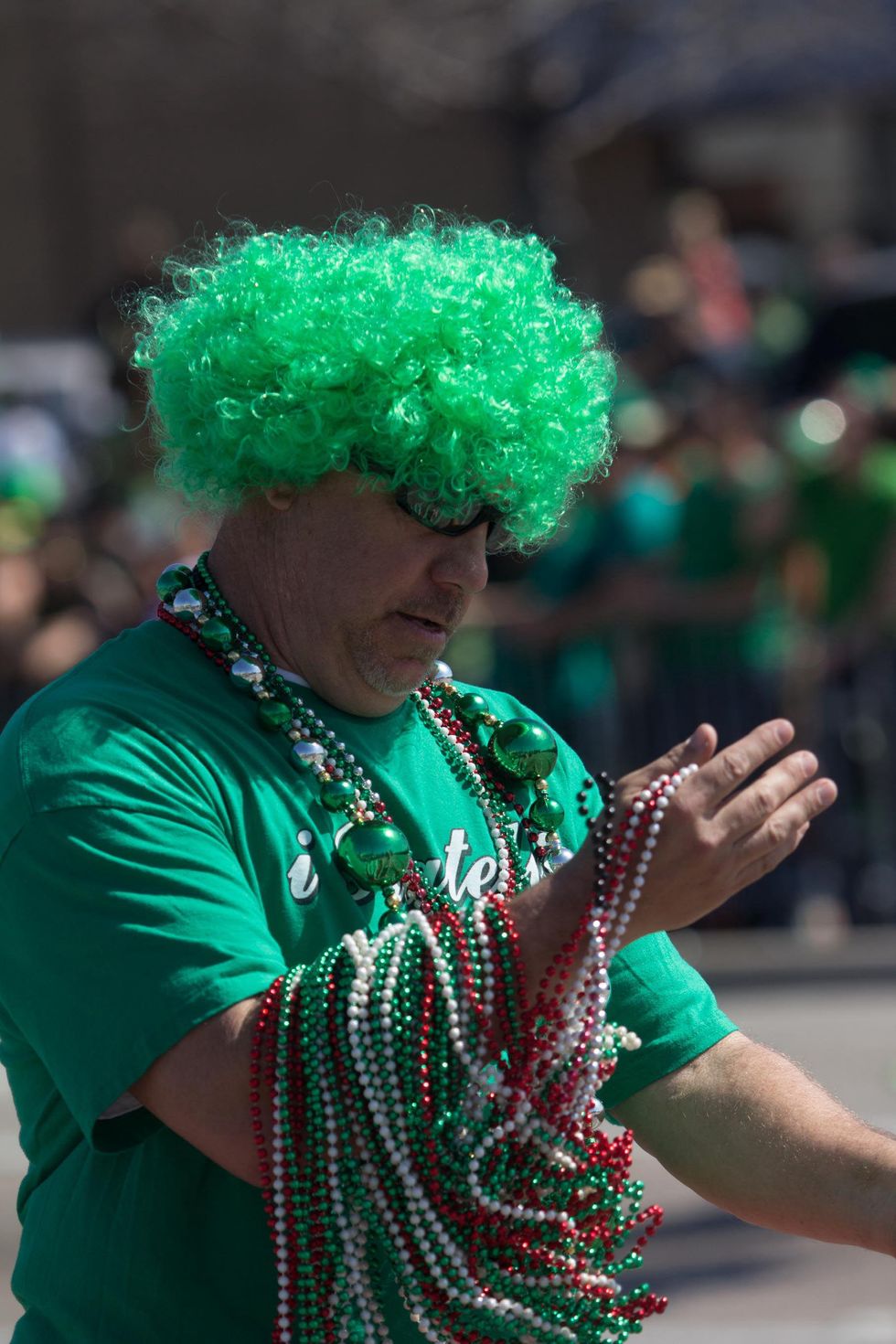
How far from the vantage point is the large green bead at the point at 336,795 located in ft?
7.52

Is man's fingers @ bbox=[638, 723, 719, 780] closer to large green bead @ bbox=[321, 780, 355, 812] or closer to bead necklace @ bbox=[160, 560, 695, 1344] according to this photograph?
bead necklace @ bbox=[160, 560, 695, 1344]

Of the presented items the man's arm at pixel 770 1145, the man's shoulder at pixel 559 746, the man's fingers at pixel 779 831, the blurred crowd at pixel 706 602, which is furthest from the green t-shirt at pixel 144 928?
the blurred crowd at pixel 706 602

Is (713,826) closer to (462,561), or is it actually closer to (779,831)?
(779,831)

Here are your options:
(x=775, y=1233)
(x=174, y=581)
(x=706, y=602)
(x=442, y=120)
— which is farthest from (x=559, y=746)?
(x=442, y=120)

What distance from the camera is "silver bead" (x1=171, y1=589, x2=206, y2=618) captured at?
2.38 meters

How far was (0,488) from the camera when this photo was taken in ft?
30.2

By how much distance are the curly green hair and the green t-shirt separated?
0.28 meters

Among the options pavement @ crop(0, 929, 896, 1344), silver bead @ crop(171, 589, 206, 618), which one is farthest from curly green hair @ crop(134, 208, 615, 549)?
pavement @ crop(0, 929, 896, 1344)

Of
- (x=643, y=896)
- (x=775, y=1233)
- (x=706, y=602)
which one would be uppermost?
(x=706, y=602)

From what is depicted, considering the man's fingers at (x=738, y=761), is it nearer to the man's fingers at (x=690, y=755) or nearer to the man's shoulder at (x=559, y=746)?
the man's fingers at (x=690, y=755)

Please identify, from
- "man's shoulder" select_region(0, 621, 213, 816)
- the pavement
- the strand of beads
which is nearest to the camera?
the strand of beads

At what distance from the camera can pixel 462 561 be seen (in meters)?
2.33

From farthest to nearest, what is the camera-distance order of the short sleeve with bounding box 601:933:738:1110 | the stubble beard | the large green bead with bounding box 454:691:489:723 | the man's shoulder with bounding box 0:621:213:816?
the large green bead with bounding box 454:691:489:723 < the short sleeve with bounding box 601:933:738:1110 < the stubble beard < the man's shoulder with bounding box 0:621:213:816

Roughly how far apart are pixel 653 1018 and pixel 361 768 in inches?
19.6
